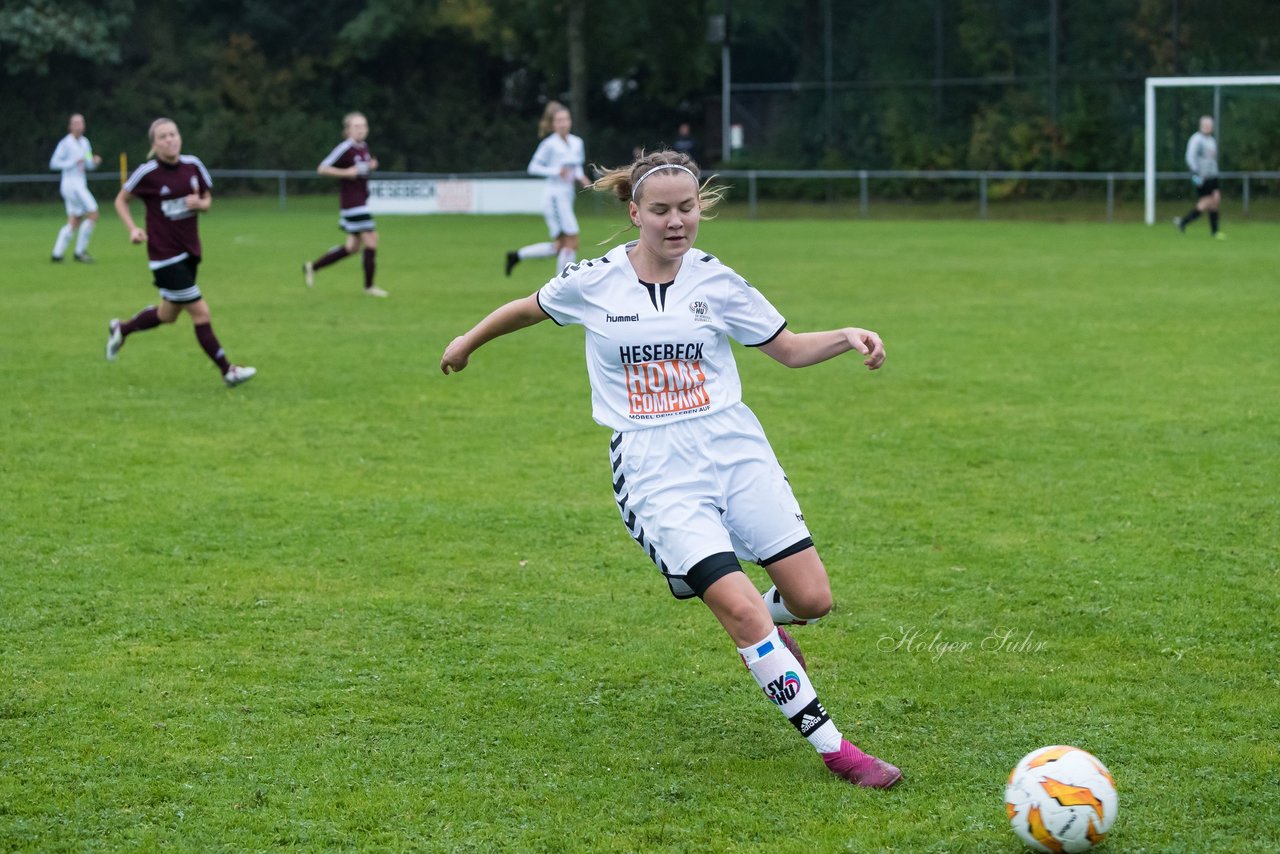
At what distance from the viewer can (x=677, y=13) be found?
4216cm

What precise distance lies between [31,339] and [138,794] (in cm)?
1104

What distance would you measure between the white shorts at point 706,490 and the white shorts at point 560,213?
14.5m

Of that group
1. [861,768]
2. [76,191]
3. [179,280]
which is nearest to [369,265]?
[179,280]

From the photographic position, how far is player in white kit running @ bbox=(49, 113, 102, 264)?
902 inches

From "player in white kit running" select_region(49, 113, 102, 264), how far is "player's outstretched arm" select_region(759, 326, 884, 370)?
1966cm

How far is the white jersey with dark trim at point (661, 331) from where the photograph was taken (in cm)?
485

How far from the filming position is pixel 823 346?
4887 mm

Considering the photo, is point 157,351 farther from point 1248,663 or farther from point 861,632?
point 1248,663

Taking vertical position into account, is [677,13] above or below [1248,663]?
above

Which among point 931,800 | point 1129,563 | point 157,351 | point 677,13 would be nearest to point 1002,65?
point 677,13

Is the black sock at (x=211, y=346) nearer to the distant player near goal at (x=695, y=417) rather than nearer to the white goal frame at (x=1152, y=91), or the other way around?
the distant player near goal at (x=695, y=417)
